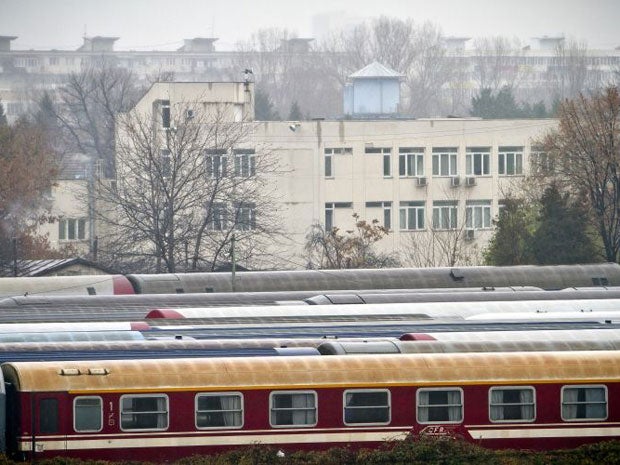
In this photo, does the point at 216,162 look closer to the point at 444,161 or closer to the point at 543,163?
the point at 543,163

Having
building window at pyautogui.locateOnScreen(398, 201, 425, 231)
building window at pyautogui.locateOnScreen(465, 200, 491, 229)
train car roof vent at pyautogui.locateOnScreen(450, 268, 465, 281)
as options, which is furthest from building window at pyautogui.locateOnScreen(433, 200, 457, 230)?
train car roof vent at pyautogui.locateOnScreen(450, 268, 465, 281)

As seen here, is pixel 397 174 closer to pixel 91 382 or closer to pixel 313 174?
pixel 313 174

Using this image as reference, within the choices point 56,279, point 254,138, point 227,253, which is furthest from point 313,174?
point 56,279

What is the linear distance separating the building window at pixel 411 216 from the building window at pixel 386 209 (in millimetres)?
494

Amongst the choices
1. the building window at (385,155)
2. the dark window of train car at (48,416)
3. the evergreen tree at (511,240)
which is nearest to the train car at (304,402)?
the dark window of train car at (48,416)

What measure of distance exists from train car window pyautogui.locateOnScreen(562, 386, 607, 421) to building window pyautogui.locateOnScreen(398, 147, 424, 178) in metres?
43.4

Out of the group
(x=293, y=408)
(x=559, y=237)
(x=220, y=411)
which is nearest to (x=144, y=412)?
(x=220, y=411)

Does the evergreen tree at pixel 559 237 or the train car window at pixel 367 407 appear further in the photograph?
the evergreen tree at pixel 559 237

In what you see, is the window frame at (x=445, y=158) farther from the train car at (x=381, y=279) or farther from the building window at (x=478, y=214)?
the train car at (x=381, y=279)

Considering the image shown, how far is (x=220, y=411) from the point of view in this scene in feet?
60.6

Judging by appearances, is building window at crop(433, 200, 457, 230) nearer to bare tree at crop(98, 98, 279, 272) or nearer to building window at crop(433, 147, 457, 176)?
building window at crop(433, 147, 457, 176)

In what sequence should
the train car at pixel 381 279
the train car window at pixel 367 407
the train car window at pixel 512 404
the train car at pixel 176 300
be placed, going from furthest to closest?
the train car at pixel 381 279 → the train car at pixel 176 300 → the train car window at pixel 512 404 → the train car window at pixel 367 407

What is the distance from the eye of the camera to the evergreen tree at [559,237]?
45562mm

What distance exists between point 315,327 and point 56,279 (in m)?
12.4
